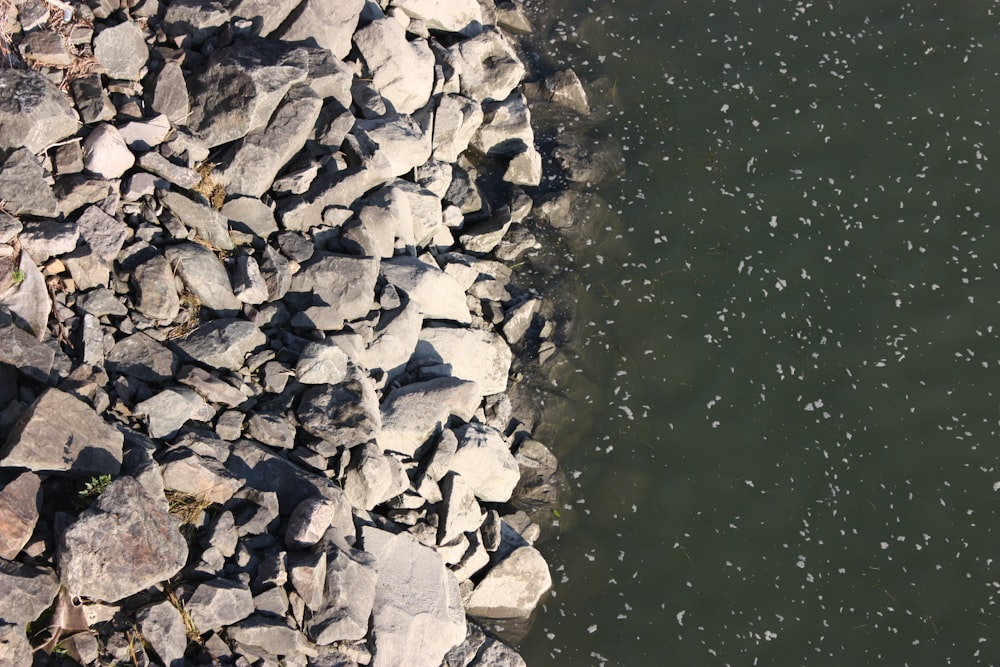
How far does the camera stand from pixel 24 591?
11.6 feet

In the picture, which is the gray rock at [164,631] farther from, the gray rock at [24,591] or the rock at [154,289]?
the rock at [154,289]

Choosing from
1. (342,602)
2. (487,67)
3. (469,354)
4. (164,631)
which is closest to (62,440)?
(164,631)

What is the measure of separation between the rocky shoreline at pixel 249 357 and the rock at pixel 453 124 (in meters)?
0.08

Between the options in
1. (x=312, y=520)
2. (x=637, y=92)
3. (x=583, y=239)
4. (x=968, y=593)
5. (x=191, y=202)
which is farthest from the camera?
(x=637, y=92)

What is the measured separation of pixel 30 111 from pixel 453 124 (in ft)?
11.7

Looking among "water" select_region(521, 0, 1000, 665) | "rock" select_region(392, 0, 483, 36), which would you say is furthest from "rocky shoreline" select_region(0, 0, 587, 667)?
"water" select_region(521, 0, 1000, 665)

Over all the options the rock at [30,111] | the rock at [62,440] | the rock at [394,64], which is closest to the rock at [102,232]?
the rock at [30,111]

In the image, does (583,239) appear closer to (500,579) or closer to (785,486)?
(785,486)

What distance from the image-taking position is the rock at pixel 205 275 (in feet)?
16.3

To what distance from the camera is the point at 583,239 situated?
7688mm

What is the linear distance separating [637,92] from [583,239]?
209 centimetres

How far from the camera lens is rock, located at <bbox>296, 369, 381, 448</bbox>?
5.11 m

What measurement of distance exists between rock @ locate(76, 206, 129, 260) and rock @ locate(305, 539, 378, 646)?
7.06 feet

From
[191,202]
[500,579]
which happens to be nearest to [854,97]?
[500,579]
